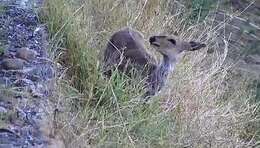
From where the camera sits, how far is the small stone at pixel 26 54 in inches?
177

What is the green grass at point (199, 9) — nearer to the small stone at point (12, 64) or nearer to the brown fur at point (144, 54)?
the brown fur at point (144, 54)

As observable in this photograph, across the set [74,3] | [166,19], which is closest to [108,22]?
[74,3]

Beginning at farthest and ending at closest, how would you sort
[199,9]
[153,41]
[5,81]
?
[199,9] → [153,41] → [5,81]

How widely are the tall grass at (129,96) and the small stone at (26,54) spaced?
24 cm

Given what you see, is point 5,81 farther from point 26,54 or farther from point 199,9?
point 199,9

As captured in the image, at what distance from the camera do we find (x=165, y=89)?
5176mm

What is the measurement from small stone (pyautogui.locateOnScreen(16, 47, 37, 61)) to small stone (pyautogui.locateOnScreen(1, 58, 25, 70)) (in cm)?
8

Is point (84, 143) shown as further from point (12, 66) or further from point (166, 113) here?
point (166, 113)

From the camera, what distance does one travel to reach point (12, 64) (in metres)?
4.36

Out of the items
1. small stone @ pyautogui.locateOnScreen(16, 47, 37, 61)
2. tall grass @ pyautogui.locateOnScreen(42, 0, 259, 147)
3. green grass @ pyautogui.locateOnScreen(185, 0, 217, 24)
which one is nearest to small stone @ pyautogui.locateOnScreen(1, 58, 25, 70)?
small stone @ pyautogui.locateOnScreen(16, 47, 37, 61)

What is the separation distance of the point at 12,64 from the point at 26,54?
0.20 metres

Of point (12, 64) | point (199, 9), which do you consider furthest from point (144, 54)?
point (199, 9)

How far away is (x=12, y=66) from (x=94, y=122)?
0.65 metres

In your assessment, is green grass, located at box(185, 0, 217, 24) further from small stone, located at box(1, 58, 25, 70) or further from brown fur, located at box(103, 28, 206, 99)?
small stone, located at box(1, 58, 25, 70)
